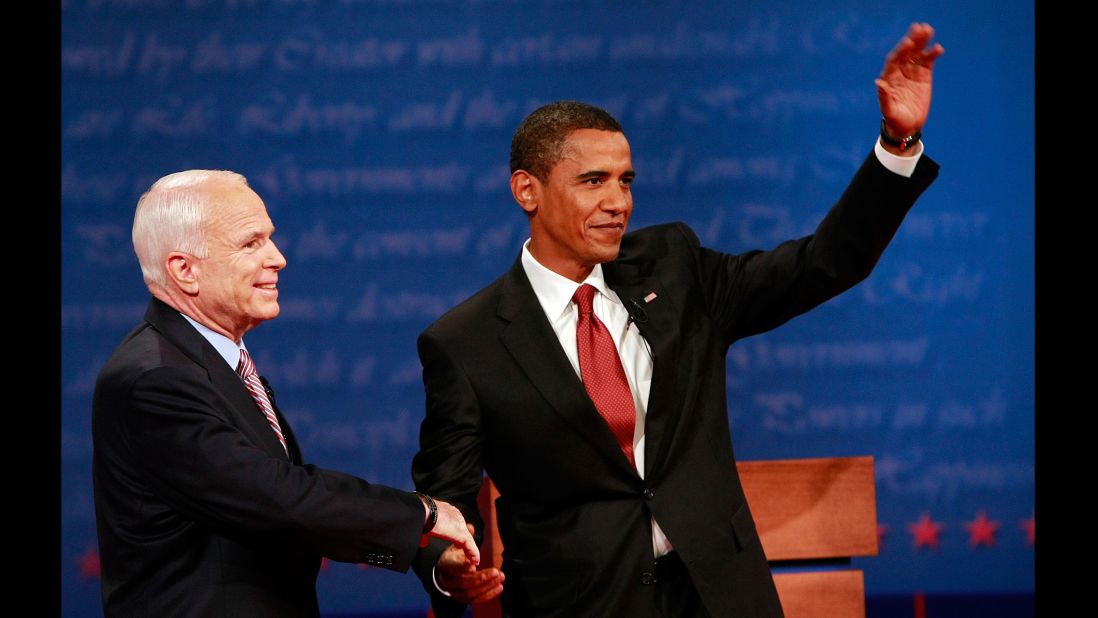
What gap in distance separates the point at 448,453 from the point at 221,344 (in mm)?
495

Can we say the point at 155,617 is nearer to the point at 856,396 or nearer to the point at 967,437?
the point at 856,396

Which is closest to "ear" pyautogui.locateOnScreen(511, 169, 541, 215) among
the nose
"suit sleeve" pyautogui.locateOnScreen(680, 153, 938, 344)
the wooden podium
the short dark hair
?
the short dark hair

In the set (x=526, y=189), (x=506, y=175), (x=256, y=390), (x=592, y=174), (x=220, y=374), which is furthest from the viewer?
(x=506, y=175)

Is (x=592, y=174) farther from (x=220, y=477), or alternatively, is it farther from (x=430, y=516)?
(x=220, y=477)

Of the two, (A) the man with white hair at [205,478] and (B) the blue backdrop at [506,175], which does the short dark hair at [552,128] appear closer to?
(A) the man with white hair at [205,478]

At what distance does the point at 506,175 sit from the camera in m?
3.69

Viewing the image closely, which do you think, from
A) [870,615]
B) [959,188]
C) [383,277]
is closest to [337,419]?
[383,277]

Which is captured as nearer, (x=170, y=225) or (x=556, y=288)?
(x=170, y=225)

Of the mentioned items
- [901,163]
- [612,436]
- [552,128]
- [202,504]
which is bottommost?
[202,504]

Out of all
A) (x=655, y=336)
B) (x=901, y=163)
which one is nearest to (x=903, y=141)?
(x=901, y=163)

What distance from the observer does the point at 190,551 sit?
5.83ft

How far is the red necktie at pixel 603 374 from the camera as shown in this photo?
2174 millimetres

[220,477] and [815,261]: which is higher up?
[815,261]

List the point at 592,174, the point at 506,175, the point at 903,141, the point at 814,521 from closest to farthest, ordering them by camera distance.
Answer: the point at 903,141 → the point at 592,174 → the point at 814,521 → the point at 506,175
